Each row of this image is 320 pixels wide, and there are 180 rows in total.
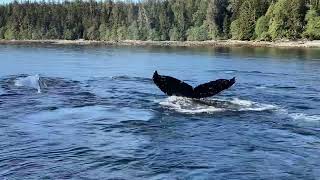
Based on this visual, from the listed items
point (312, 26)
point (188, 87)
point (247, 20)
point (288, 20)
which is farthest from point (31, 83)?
point (247, 20)

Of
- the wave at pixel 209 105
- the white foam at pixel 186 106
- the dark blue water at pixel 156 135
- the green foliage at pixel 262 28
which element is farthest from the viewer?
the green foliage at pixel 262 28

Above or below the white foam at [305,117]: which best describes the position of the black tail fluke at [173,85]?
above

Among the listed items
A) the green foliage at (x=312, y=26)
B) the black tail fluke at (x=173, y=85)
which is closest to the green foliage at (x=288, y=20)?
the green foliage at (x=312, y=26)

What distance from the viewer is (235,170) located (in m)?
17.1

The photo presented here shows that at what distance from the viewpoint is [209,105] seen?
96.3 ft

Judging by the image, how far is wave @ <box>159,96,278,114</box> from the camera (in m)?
28.0

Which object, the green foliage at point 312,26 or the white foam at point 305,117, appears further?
the green foliage at point 312,26

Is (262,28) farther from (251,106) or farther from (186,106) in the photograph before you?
(186,106)

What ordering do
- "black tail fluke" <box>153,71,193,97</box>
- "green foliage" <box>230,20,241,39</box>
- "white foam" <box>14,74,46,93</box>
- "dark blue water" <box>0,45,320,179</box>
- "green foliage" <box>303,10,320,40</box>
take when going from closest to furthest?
"dark blue water" <box>0,45,320,179</box>, "black tail fluke" <box>153,71,193,97</box>, "white foam" <box>14,74,46,93</box>, "green foliage" <box>303,10,320,40</box>, "green foliage" <box>230,20,241,39</box>

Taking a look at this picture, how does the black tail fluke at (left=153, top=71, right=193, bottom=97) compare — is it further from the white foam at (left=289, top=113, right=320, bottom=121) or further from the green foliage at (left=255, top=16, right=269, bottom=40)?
the green foliage at (left=255, top=16, right=269, bottom=40)

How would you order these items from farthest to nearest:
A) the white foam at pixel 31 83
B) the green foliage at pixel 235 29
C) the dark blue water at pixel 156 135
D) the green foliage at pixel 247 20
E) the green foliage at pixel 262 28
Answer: the green foliage at pixel 235 29 < the green foliage at pixel 247 20 < the green foliage at pixel 262 28 < the white foam at pixel 31 83 < the dark blue water at pixel 156 135

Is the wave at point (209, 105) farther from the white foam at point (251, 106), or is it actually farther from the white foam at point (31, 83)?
the white foam at point (31, 83)

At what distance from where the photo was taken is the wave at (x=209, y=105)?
28016mm

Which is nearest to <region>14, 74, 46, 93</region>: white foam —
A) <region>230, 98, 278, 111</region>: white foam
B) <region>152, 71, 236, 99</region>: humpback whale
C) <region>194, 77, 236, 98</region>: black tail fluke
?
<region>152, 71, 236, 99</region>: humpback whale
